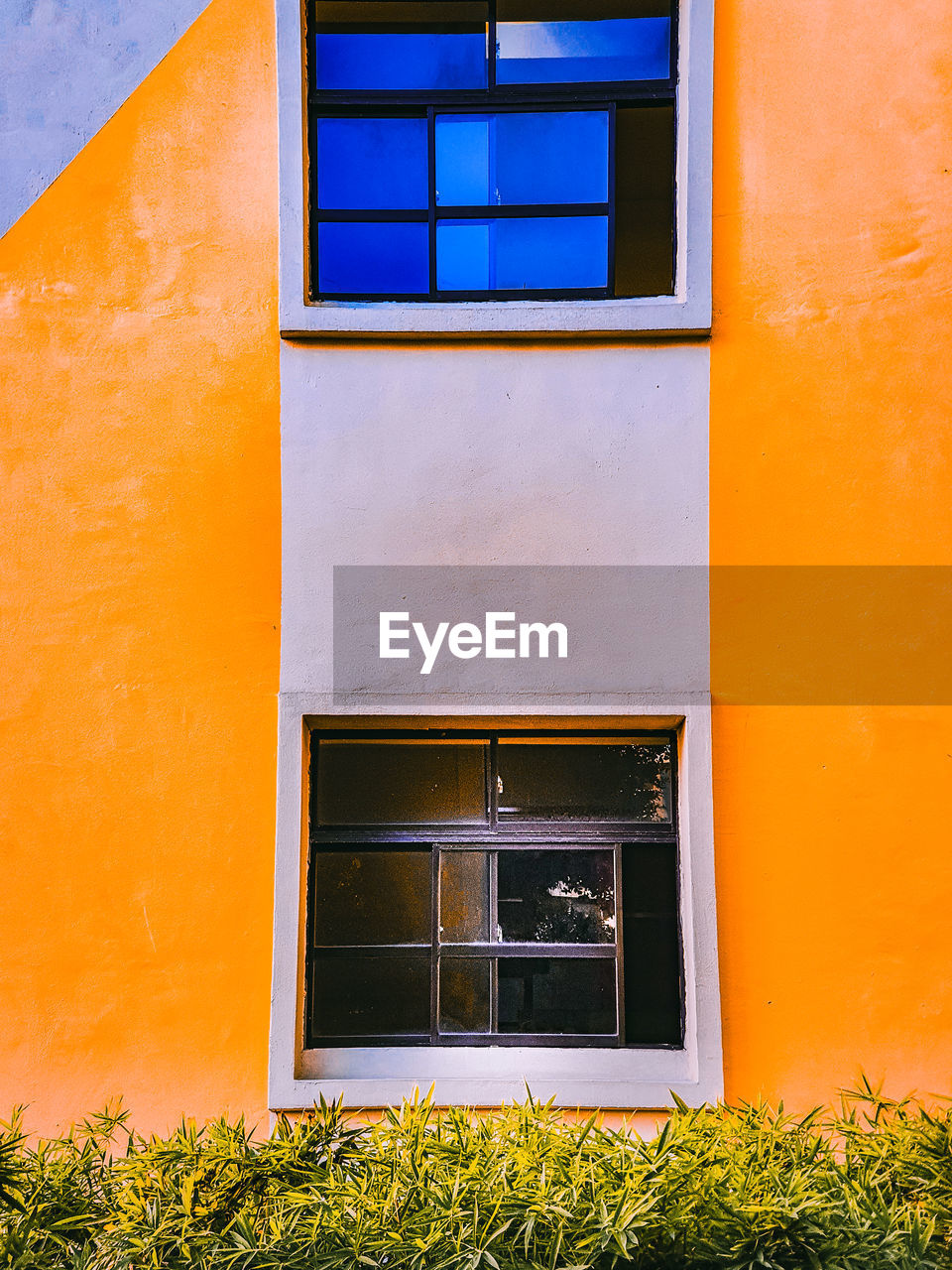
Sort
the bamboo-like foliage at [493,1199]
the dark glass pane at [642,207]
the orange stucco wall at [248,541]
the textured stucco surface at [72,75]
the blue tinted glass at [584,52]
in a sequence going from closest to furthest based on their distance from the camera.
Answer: the bamboo-like foliage at [493,1199] → the orange stucco wall at [248,541] → the textured stucco surface at [72,75] → the blue tinted glass at [584,52] → the dark glass pane at [642,207]

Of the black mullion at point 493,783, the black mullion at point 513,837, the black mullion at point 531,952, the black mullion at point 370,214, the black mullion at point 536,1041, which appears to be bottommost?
the black mullion at point 536,1041

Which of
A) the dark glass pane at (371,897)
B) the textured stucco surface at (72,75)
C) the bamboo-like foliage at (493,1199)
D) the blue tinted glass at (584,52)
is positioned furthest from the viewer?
the blue tinted glass at (584,52)

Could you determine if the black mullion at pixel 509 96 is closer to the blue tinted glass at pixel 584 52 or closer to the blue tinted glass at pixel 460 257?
the blue tinted glass at pixel 584 52

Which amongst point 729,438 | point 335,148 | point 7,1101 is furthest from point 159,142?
point 7,1101

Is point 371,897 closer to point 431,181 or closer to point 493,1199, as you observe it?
point 493,1199

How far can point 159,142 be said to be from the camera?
4.61 m

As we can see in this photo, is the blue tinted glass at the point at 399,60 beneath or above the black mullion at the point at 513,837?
above

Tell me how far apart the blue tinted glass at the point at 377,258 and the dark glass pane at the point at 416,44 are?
0.74m

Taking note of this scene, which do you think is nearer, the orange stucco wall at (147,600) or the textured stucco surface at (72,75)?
the orange stucco wall at (147,600)

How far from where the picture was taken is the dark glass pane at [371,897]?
4492mm

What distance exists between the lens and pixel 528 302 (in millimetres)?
4602

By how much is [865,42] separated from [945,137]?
25.0 inches

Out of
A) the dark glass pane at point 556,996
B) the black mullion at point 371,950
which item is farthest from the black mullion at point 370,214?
the dark glass pane at point 556,996

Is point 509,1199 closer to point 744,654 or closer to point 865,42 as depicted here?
point 744,654
